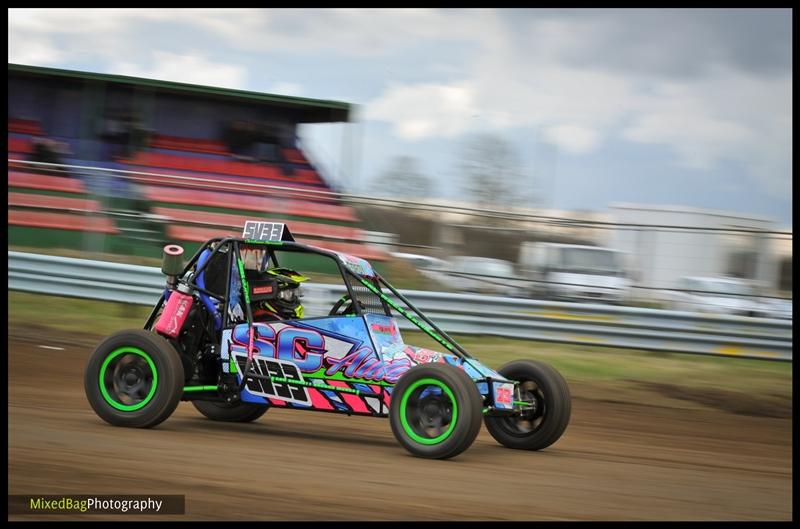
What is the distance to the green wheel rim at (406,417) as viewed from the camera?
616 centimetres

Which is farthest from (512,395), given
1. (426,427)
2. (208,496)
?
(208,496)

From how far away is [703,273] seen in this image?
1149cm

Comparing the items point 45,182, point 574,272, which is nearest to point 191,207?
point 45,182

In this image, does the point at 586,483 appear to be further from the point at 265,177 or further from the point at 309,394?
the point at 265,177

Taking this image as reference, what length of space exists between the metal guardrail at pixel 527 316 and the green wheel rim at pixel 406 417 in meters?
4.57

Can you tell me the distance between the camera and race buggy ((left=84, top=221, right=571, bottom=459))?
6.41 metres

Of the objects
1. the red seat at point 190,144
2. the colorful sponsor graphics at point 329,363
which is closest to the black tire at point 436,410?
the colorful sponsor graphics at point 329,363

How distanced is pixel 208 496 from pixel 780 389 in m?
7.89

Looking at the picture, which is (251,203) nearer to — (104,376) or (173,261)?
(173,261)

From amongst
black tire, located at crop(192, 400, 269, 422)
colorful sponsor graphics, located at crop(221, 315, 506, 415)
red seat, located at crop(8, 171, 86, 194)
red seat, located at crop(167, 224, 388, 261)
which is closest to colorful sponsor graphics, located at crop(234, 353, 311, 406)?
colorful sponsor graphics, located at crop(221, 315, 506, 415)
